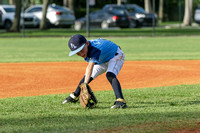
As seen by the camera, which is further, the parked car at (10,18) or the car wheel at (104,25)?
the car wheel at (104,25)

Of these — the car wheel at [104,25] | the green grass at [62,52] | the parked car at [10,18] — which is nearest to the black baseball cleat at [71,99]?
the green grass at [62,52]

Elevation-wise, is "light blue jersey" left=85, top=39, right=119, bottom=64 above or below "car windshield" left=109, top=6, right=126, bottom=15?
below

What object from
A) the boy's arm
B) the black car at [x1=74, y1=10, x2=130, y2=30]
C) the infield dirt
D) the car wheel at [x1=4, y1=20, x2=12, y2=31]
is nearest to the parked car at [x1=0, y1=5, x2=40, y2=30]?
the car wheel at [x1=4, y1=20, x2=12, y2=31]

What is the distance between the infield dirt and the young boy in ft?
7.51

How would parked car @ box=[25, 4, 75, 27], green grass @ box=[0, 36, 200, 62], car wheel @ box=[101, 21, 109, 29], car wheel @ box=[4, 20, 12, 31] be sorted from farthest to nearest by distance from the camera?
car wheel @ box=[101, 21, 109, 29], parked car @ box=[25, 4, 75, 27], car wheel @ box=[4, 20, 12, 31], green grass @ box=[0, 36, 200, 62]

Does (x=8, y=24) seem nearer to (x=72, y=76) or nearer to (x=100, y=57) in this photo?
(x=72, y=76)

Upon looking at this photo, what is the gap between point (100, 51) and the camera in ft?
20.6

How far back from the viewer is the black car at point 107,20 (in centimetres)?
3178

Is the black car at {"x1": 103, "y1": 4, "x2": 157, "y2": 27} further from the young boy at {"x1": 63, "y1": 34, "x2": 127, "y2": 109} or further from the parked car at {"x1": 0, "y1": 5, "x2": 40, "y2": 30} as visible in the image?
the young boy at {"x1": 63, "y1": 34, "x2": 127, "y2": 109}

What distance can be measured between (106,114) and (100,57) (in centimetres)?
82

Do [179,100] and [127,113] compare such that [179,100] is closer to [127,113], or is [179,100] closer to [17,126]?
[127,113]

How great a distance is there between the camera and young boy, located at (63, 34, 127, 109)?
610 centimetres

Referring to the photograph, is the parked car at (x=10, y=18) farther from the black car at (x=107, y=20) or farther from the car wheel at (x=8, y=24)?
the black car at (x=107, y=20)

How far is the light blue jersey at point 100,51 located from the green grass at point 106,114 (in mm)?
745
